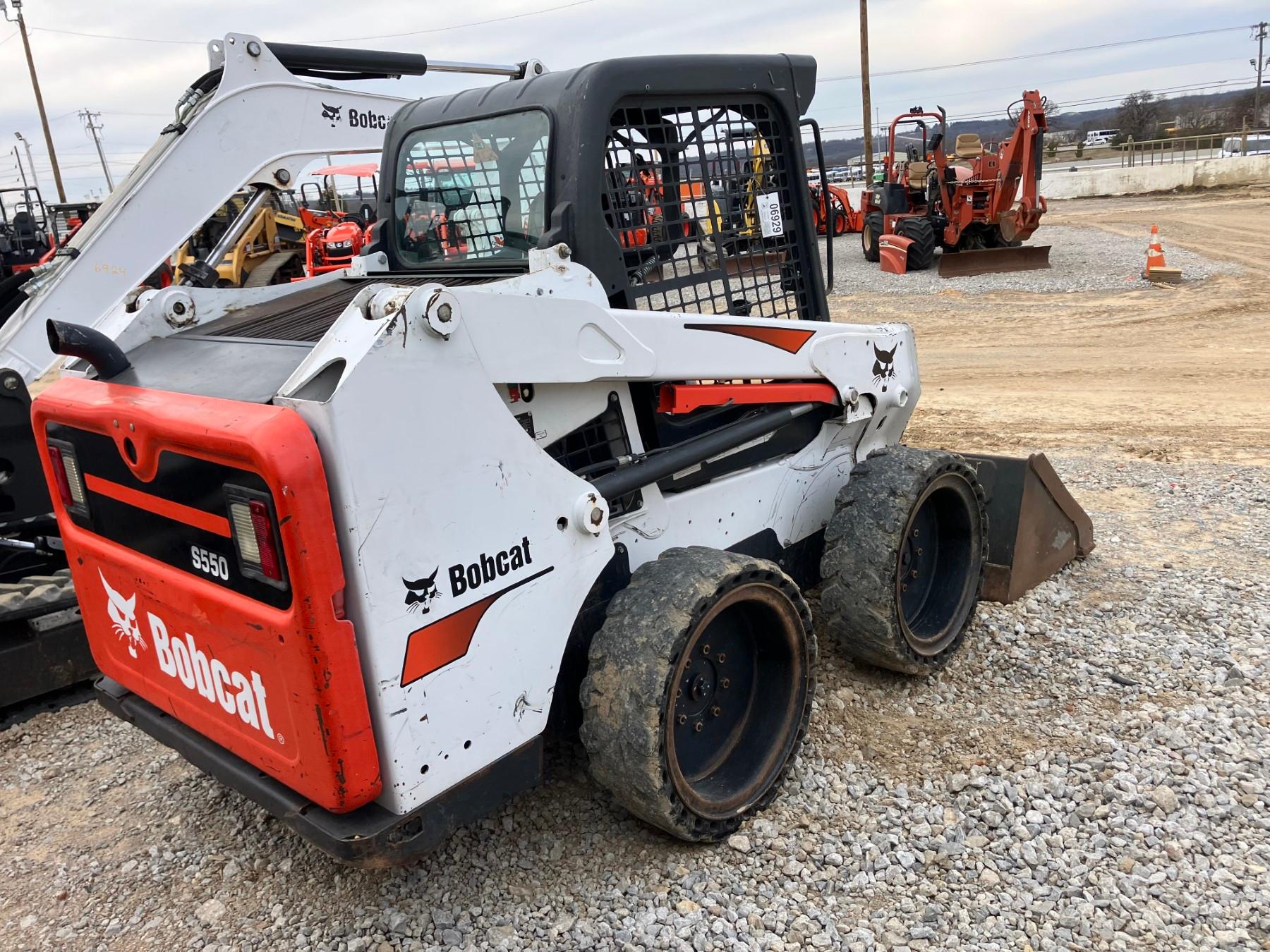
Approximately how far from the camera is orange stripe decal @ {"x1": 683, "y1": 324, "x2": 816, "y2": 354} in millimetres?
3250

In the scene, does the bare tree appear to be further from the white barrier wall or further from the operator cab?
the operator cab

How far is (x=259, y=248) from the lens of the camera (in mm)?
16188

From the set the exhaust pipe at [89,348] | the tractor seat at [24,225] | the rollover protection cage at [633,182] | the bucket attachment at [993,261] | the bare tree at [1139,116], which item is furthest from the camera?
the bare tree at [1139,116]

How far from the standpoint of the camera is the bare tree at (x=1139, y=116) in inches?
2090

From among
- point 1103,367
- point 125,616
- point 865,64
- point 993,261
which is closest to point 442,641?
point 125,616

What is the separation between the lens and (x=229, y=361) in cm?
285

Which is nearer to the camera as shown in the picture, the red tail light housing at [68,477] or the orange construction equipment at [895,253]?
the red tail light housing at [68,477]

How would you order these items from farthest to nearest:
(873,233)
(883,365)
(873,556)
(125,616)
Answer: (873,233), (883,365), (873,556), (125,616)

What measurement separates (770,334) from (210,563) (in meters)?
1.96

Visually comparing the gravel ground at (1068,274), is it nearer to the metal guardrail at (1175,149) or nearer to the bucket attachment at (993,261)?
the bucket attachment at (993,261)

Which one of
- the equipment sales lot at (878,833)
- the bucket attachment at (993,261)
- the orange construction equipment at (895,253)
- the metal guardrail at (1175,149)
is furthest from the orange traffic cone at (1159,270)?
the metal guardrail at (1175,149)

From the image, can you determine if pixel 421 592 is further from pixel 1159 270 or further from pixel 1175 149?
pixel 1175 149

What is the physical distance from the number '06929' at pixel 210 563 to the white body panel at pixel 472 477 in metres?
0.42

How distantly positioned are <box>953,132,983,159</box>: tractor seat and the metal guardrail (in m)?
19.7
